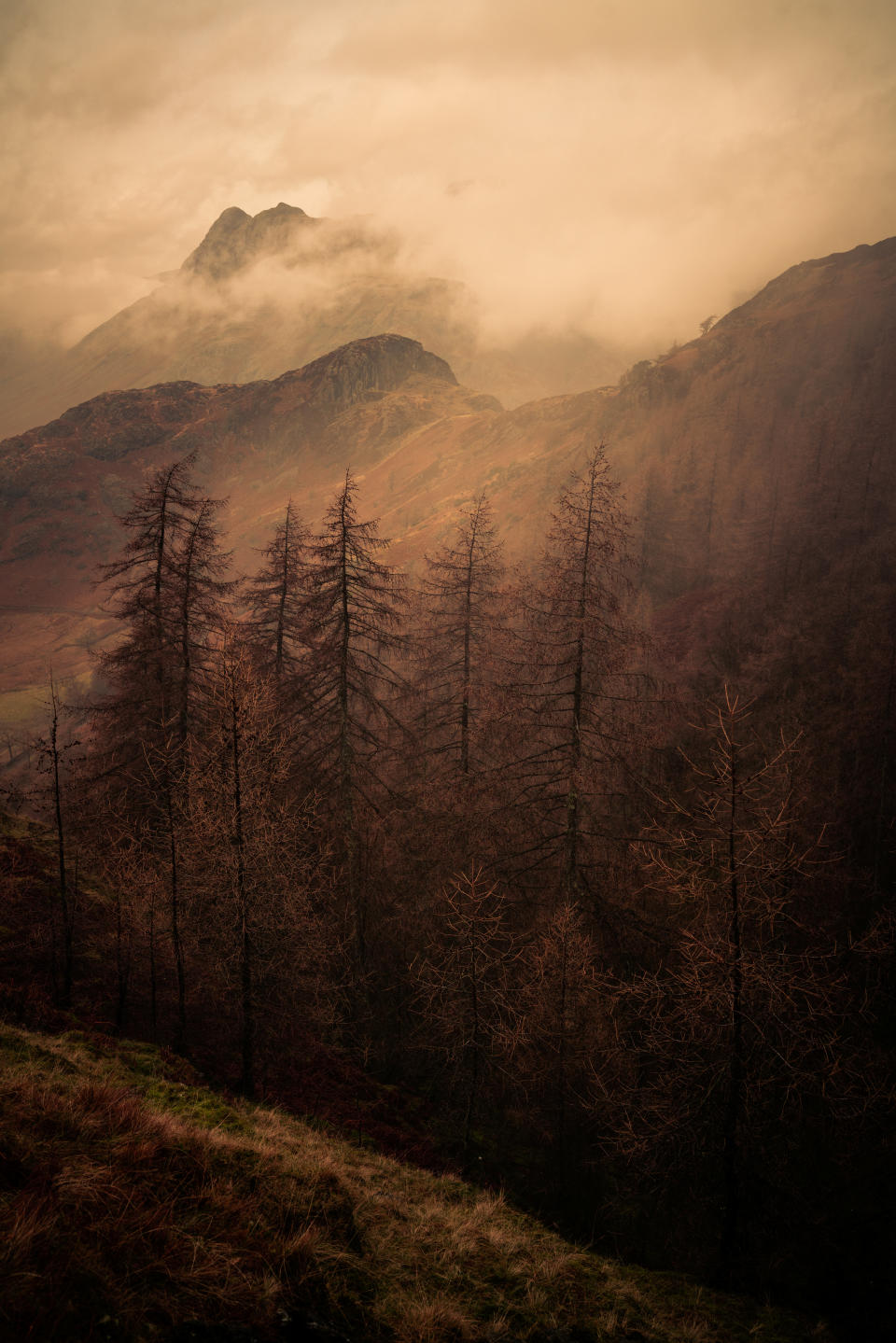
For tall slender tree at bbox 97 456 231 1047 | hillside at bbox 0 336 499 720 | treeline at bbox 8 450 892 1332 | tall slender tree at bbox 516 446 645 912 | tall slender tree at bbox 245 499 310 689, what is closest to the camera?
treeline at bbox 8 450 892 1332

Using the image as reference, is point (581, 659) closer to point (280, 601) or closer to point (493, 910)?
point (493, 910)

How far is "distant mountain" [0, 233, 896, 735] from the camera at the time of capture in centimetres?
5416

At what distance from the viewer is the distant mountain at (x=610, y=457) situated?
54.2 metres

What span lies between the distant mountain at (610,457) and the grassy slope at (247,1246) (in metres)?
14.4

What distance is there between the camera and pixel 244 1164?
639 centimetres

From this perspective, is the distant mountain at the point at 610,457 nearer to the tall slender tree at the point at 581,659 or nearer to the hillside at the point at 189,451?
the hillside at the point at 189,451

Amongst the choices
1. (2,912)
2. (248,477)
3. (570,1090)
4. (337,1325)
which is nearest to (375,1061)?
(570,1090)

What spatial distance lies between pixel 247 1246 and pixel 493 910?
481 inches

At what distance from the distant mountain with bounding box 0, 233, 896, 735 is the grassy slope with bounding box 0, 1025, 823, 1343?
47.4ft

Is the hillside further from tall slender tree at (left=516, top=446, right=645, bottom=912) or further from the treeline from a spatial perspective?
tall slender tree at (left=516, top=446, right=645, bottom=912)

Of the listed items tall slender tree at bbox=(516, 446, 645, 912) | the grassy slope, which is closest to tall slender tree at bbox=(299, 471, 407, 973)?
tall slender tree at bbox=(516, 446, 645, 912)

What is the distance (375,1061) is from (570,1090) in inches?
241

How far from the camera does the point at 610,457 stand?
84500 mm

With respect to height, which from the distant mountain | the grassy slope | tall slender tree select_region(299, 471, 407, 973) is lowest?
the grassy slope
